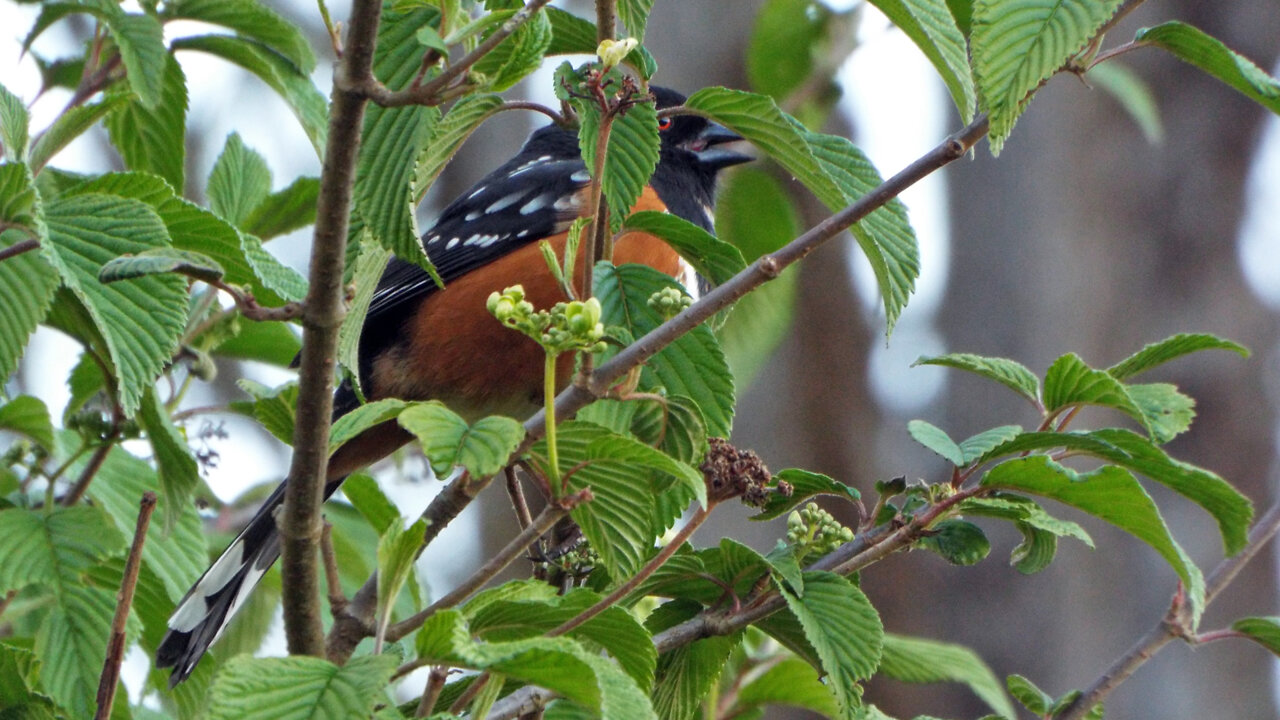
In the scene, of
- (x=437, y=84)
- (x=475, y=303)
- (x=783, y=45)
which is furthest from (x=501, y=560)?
(x=783, y=45)

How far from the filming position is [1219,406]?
6324 mm

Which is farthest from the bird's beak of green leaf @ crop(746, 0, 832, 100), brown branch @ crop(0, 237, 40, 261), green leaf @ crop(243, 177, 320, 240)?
brown branch @ crop(0, 237, 40, 261)

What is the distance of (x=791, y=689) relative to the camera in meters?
1.76

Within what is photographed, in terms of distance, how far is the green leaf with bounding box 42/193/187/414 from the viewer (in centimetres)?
129

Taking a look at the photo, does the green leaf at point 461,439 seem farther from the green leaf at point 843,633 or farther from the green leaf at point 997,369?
the green leaf at point 997,369

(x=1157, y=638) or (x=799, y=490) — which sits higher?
(x=799, y=490)

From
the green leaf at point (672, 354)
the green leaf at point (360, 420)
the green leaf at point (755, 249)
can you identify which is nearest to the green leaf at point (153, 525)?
the green leaf at point (360, 420)

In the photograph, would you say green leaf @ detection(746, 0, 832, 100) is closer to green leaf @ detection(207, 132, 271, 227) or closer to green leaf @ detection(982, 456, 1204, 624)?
green leaf @ detection(207, 132, 271, 227)

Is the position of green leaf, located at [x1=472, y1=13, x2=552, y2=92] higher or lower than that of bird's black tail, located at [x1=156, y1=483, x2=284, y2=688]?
higher

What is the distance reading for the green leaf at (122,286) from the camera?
50.7 inches

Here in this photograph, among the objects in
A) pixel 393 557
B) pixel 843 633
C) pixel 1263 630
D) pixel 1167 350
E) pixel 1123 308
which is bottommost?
pixel 1123 308

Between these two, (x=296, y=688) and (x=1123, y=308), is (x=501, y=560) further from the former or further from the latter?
(x=1123, y=308)

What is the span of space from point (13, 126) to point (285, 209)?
2.12ft

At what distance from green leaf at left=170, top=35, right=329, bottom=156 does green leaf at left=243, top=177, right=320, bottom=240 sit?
0.44 ft
